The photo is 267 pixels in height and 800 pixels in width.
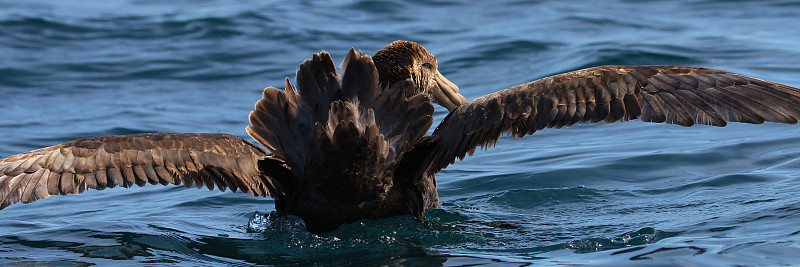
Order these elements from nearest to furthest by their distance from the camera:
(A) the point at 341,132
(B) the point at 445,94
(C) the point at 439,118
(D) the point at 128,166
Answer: (A) the point at 341,132
(D) the point at 128,166
(B) the point at 445,94
(C) the point at 439,118

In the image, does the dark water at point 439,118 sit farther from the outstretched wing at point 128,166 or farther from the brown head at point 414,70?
the brown head at point 414,70

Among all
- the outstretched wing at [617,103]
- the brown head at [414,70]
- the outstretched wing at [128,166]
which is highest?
the brown head at [414,70]

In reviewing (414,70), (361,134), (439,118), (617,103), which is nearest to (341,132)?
(361,134)

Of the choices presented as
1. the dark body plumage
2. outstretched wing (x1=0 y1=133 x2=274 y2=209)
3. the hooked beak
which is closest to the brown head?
the hooked beak

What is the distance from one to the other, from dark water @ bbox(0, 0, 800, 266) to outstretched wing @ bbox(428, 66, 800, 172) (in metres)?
0.58

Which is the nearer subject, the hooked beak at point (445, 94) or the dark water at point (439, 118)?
the dark water at point (439, 118)

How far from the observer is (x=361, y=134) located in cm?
534

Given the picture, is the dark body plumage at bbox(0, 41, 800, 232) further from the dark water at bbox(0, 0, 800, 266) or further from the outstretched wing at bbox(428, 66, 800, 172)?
the dark water at bbox(0, 0, 800, 266)

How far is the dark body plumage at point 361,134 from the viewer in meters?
5.45

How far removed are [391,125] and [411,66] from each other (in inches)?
Answer: 39.3

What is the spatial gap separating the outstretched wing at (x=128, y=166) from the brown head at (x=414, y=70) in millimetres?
999

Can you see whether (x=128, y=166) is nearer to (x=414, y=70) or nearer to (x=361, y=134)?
(x=361, y=134)

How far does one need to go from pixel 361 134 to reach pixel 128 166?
1.43m

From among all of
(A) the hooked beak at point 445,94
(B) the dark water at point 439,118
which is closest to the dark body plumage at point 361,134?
(B) the dark water at point 439,118
